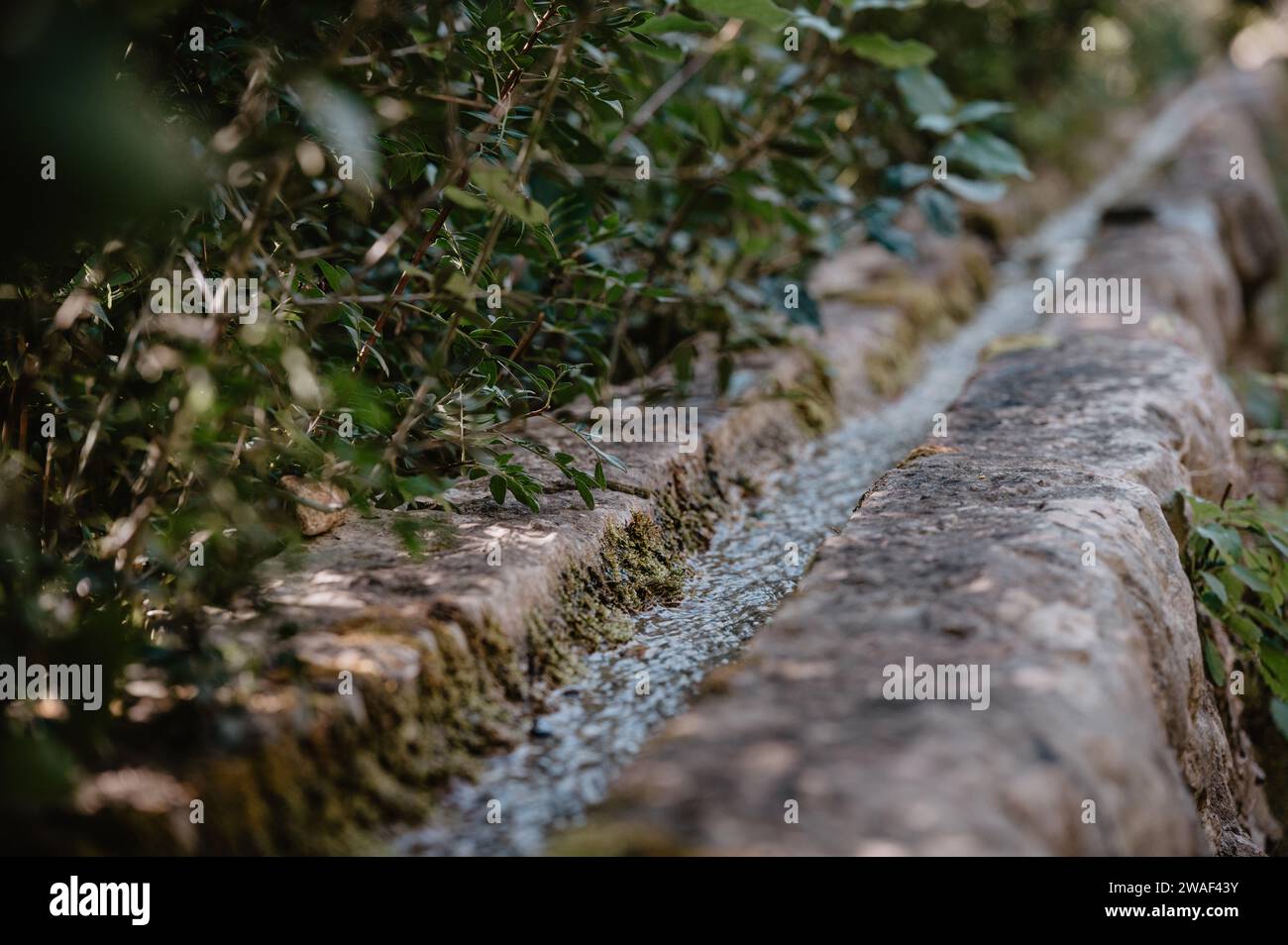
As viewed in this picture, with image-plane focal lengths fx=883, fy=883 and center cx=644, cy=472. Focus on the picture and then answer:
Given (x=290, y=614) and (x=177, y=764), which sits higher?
(x=290, y=614)

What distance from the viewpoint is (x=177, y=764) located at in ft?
3.16

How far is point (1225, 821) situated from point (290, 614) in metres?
1.58

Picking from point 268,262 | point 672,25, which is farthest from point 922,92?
point 268,262

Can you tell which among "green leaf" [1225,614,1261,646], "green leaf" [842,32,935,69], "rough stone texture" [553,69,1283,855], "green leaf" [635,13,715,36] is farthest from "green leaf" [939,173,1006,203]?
"green leaf" [1225,614,1261,646]

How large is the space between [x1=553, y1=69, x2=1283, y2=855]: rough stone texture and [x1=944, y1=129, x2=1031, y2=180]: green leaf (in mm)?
768

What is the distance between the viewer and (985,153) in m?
2.49

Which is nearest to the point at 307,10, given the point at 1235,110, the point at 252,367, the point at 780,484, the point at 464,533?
the point at 252,367

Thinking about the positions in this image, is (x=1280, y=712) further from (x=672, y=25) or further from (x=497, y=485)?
(x=672, y=25)

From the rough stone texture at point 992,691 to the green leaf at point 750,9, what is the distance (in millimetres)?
886

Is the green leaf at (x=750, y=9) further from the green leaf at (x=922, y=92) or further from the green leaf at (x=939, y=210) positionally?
the green leaf at (x=939, y=210)

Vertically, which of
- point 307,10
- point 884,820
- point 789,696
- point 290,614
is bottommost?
point 884,820

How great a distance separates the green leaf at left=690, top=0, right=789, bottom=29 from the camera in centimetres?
160

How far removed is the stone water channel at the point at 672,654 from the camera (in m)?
1.12
